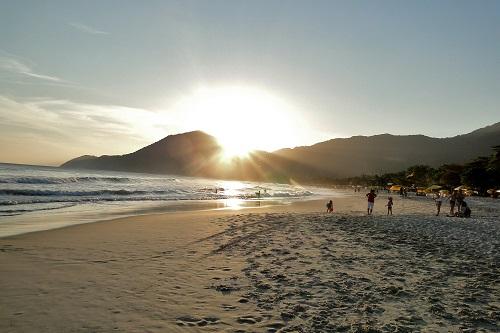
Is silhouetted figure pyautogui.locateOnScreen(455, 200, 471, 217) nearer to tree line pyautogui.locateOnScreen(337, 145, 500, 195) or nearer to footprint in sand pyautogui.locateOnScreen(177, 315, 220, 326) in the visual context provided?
footprint in sand pyautogui.locateOnScreen(177, 315, 220, 326)

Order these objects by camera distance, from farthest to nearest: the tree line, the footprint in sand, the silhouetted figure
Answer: the tree line → the silhouetted figure → the footprint in sand

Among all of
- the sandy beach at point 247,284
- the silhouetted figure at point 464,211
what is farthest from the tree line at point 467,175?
the sandy beach at point 247,284

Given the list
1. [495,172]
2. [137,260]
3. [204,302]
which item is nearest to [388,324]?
[204,302]

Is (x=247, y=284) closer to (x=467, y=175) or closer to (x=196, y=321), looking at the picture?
(x=196, y=321)

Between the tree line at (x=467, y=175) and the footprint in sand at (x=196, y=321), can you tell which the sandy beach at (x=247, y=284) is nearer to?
the footprint in sand at (x=196, y=321)

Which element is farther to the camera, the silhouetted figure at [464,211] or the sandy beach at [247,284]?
the silhouetted figure at [464,211]

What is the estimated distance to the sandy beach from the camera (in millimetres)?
5715

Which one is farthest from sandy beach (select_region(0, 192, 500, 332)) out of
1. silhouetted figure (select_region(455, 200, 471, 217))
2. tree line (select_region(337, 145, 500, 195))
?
tree line (select_region(337, 145, 500, 195))

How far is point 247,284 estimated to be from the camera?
7.83m

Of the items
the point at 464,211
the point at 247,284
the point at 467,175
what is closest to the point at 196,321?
the point at 247,284

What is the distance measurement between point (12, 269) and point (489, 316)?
10.3 meters

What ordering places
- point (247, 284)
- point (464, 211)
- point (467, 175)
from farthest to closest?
1. point (467, 175)
2. point (464, 211)
3. point (247, 284)

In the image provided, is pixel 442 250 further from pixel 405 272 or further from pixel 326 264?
pixel 326 264

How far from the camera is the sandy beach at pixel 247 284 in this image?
5715 millimetres
